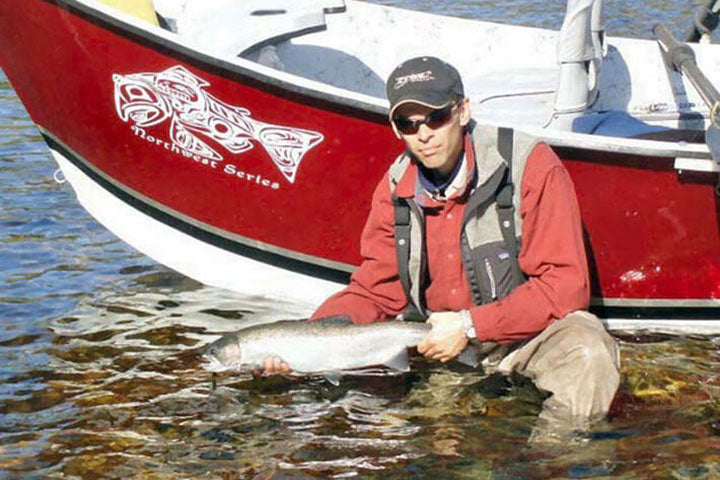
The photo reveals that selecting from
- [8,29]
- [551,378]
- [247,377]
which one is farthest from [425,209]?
[8,29]

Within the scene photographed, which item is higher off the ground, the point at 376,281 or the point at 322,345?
the point at 376,281

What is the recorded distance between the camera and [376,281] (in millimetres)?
6016

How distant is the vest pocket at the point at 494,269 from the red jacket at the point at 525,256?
0.07 meters

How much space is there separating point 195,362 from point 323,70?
2.80 m

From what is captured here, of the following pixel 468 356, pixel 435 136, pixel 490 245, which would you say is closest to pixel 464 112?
pixel 435 136

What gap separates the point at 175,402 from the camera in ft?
21.2

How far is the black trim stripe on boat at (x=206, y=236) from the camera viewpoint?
732 cm

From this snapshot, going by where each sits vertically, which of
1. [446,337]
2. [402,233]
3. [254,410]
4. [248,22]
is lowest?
[254,410]

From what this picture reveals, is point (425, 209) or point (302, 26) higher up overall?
point (302, 26)

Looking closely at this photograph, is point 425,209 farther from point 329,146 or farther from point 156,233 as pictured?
point 156,233

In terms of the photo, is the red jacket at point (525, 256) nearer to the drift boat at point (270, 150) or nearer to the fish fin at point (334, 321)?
the fish fin at point (334, 321)

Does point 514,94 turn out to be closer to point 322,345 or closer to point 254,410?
point 254,410

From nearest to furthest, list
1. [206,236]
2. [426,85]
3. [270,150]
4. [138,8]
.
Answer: [426,85], [270,150], [138,8], [206,236]

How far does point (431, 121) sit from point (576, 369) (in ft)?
3.88
